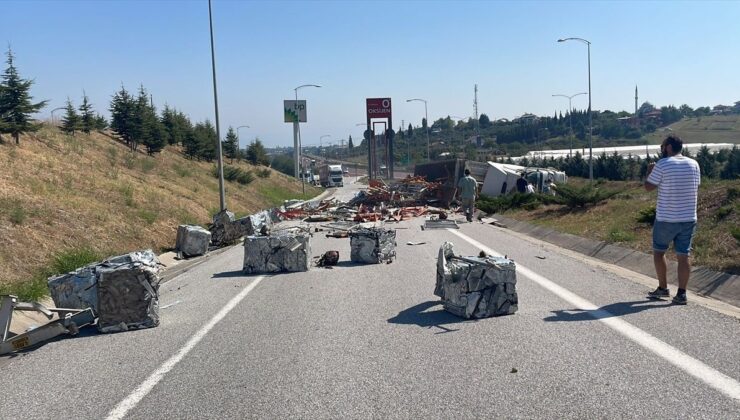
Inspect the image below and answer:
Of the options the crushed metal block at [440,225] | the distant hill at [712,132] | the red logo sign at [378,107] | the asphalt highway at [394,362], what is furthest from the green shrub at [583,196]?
the red logo sign at [378,107]

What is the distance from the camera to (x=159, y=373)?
660 cm

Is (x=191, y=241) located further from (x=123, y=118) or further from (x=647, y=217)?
A: (x=123, y=118)

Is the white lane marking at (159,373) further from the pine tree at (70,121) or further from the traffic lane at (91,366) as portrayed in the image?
the pine tree at (70,121)

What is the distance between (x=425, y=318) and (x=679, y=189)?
145 inches

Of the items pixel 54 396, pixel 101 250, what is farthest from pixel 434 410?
pixel 101 250

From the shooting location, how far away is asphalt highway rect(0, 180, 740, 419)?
17.7 feet

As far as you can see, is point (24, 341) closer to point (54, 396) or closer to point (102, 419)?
point (54, 396)

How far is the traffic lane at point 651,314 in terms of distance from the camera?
21.8ft

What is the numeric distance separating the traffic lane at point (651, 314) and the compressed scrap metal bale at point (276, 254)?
4.52 metres

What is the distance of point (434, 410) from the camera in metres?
5.25

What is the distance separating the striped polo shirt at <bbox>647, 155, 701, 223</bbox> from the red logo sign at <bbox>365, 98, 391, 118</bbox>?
→ 5703 centimetres

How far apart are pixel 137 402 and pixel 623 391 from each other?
404 centimetres

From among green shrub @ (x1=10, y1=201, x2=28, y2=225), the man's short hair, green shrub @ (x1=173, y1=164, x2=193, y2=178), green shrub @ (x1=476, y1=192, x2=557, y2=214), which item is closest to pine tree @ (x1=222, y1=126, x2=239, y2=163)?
green shrub @ (x1=173, y1=164, x2=193, y2=178)

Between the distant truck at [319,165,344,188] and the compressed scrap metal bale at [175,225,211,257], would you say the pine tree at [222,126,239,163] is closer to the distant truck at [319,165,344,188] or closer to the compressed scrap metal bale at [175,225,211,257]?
the distant truck at [319,165,344,188]
